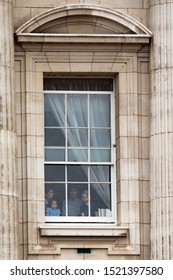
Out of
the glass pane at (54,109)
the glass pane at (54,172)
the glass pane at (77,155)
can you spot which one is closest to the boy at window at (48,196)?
the glass pane at (54,172)

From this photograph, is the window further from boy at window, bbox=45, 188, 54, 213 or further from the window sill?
the window sill

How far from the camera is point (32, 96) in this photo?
42.6 meters

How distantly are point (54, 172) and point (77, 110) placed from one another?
124 cm

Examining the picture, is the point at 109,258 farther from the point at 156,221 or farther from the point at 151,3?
the point at 151,3

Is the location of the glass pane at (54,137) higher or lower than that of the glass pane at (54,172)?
higher

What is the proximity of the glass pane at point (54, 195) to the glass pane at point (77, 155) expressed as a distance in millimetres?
559

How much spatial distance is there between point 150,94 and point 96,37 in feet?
4.70

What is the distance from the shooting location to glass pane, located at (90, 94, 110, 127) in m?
43.0

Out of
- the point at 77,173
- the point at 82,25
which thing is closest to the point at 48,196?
the point at 77,173

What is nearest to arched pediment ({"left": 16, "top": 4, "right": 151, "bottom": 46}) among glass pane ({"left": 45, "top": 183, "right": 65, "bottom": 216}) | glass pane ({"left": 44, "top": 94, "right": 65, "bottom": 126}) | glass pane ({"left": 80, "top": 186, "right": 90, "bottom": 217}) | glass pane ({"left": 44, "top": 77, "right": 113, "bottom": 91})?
glass pane ({"left": 44, "top": 77, "right": 113, "bottom": 91})

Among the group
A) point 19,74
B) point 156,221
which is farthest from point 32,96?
point 156,221

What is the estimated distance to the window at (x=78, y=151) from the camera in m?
42.7

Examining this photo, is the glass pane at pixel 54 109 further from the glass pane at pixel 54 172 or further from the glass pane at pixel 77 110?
the glass pane at pixel 54 172

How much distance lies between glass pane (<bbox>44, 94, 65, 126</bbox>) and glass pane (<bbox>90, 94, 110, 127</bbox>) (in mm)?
537
